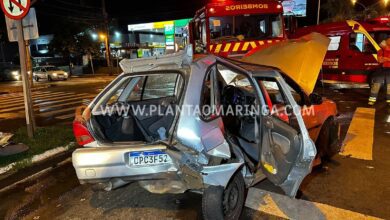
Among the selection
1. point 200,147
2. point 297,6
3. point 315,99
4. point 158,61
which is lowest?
point 200,147

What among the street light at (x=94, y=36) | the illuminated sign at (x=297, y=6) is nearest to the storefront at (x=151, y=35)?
the street light at (x=94, y=36)

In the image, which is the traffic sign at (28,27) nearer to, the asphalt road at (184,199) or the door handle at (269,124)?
the asphalt road at (184,199)

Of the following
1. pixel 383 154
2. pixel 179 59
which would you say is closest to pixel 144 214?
pixel 179 59

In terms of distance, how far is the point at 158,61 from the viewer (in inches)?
143

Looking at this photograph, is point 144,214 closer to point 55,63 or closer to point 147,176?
point 147,176

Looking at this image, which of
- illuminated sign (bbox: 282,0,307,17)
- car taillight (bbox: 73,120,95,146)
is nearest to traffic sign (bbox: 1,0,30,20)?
car taillight (bbox: 73,120,95,146)

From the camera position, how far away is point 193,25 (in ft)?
39.1

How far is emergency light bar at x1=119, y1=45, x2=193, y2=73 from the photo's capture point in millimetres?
3443

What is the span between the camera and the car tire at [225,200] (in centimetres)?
322

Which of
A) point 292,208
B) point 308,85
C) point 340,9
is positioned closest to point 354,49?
point 308,85

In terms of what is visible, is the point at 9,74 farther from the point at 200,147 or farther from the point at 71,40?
the point at 200,147

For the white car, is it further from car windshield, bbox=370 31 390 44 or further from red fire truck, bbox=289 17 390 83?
car windshield, bbox=370 31 390 44

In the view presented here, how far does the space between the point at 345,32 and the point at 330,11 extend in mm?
31645

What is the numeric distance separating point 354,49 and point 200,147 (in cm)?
1136
